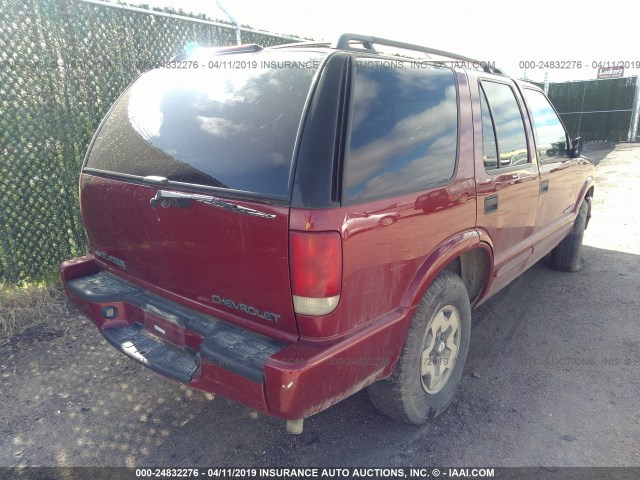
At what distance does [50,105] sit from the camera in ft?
13.0

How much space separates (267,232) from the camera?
1819mm

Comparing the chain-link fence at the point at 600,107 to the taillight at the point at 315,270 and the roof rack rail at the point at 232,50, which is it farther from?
the taillight at the point at 315,270

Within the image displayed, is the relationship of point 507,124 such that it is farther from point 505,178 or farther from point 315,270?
point 315,270

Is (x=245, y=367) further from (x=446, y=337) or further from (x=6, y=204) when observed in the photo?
(x=6, y=204)

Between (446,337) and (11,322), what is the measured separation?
3293 millimetres

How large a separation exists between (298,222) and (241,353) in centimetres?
62

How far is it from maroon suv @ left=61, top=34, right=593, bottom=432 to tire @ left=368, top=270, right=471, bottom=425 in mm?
12

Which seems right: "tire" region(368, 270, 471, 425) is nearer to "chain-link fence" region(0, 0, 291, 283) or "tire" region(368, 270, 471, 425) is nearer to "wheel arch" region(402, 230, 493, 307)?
"wheel arch" region(402, 230, 493, 307)

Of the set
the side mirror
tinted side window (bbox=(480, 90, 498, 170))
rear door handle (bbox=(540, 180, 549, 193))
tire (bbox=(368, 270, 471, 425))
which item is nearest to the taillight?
tire (bbox=(368, 270, 471, 425))

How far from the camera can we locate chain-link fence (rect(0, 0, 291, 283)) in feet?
12.2

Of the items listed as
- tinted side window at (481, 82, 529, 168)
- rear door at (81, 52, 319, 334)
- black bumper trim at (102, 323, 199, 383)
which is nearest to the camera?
rear door at (81, 52, 319, 334)

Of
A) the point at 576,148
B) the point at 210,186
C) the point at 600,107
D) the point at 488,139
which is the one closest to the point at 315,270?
the point at 210,186

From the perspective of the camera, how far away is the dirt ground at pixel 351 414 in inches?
93.5

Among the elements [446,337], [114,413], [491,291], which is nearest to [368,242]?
[446,337]
